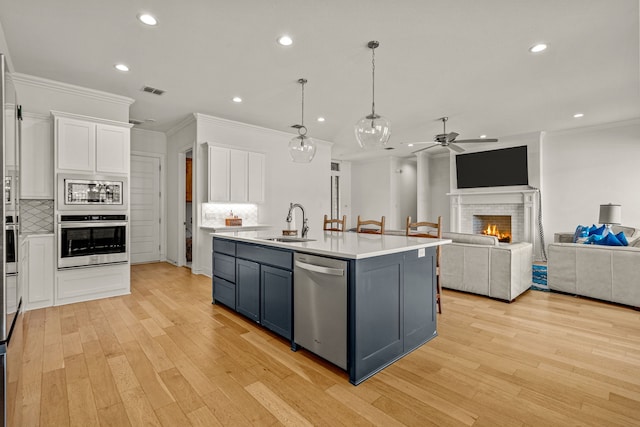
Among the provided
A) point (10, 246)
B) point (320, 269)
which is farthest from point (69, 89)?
point (320, 269)

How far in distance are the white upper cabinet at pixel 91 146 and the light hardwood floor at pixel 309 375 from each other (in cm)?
Result: 182

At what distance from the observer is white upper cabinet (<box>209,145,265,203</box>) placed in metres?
5.28

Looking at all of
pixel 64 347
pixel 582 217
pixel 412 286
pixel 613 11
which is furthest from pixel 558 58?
pixel 64 347

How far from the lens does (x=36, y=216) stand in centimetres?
399

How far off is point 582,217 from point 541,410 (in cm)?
634

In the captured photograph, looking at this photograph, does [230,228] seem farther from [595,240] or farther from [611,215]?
[611,215]

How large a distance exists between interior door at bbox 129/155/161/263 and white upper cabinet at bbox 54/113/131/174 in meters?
2.23

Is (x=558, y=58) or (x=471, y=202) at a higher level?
(x=558, y=58)

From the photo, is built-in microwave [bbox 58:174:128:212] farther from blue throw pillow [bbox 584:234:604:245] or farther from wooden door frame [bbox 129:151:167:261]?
blue throw pillow [bbox 584:234:604:245]

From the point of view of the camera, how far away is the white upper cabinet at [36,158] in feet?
12.2

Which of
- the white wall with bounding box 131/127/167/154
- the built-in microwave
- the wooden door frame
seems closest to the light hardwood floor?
the built-in microwave

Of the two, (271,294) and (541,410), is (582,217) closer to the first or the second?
(541,410)

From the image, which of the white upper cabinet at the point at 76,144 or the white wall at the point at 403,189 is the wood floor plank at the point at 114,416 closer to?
the white upper cabinet at the point at 76,144

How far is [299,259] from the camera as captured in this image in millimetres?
2441
